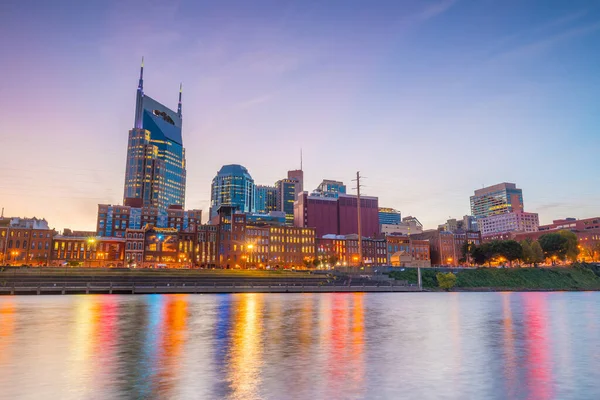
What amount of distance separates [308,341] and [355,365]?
7.46 m

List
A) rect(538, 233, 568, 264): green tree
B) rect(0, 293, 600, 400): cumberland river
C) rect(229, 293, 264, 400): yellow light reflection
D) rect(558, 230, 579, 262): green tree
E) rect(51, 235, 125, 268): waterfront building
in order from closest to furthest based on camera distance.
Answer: rect(229, 293, 264, 400): yellow light reflection, rect(0, 293, 600, 400): cumberland river, rect(558, 230, 579, 262): green tree, rect(538, 233, 568, 264): green tree, rect(51, 235, 125, 268): waterfront building

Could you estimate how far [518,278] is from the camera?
13138 cm

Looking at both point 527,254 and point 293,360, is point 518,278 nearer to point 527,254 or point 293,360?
point 527,254

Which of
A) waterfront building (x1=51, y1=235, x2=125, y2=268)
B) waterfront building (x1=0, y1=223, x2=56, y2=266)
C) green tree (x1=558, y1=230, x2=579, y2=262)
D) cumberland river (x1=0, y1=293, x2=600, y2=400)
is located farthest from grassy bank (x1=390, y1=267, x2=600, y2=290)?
waterfront building (x1=0, y1=223, x2=56, y2=266)

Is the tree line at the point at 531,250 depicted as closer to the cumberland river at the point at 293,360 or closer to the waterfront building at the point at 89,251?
the cumberland river at the point at 293,360

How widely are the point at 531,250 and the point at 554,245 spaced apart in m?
18.9

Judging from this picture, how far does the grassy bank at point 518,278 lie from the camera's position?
402 ft

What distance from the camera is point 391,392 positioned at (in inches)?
578

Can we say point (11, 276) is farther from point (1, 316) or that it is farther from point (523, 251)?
point (523, 251)

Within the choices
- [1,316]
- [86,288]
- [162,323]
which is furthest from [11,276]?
[162,323]

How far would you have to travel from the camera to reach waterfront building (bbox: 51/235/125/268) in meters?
165

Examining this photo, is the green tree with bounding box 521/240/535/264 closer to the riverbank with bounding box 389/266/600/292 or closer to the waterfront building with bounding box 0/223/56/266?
the riverbank with bounding box 389/266/600/292

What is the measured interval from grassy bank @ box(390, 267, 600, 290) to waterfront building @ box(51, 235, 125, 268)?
388ft

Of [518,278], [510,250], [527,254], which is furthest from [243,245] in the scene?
[527,254]
